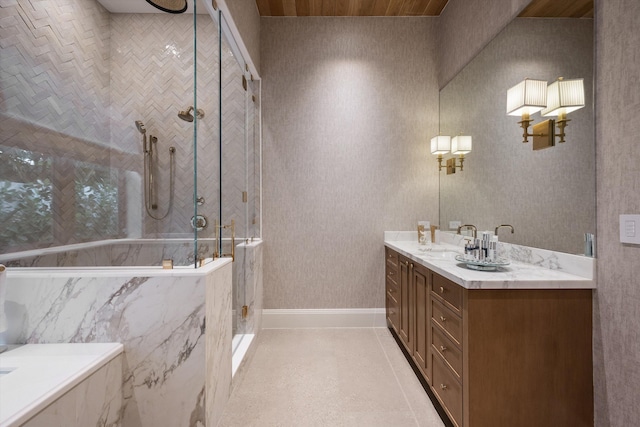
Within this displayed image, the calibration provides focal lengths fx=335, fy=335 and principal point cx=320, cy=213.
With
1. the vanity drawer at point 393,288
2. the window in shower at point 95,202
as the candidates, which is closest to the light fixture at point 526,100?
the vanity drawer at point 393,288

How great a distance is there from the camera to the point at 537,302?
1.54 meters

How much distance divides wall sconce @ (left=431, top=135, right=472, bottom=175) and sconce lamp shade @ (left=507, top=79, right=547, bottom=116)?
0.76 meters

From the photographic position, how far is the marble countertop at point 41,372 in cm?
100

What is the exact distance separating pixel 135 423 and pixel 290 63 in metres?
3.15

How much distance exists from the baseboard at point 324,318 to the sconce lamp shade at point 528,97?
2232mm

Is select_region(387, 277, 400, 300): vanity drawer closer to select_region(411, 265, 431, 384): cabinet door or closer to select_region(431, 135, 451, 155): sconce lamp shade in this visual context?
select_region(411, 265, 431, 384): cabinet door

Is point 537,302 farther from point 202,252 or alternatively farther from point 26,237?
point 26,237

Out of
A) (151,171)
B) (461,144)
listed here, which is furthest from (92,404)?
(461,144)

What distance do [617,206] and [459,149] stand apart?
1.60 meters

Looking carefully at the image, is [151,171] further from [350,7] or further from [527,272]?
[350,7]

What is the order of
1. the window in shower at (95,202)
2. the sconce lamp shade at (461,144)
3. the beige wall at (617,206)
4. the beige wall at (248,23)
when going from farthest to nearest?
the sconce lamp shade at (461,144), the beige wall at (248,23), the window in shower at (95,202), the beige wall at (617,206)

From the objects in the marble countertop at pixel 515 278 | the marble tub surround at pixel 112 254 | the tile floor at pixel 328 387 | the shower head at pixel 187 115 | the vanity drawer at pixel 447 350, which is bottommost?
the tile floor at pixel 328 387

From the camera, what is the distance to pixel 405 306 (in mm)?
2643

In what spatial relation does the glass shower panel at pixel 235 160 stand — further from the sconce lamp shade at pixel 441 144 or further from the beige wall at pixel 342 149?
the sconce lamp shade at pixel 441 144
